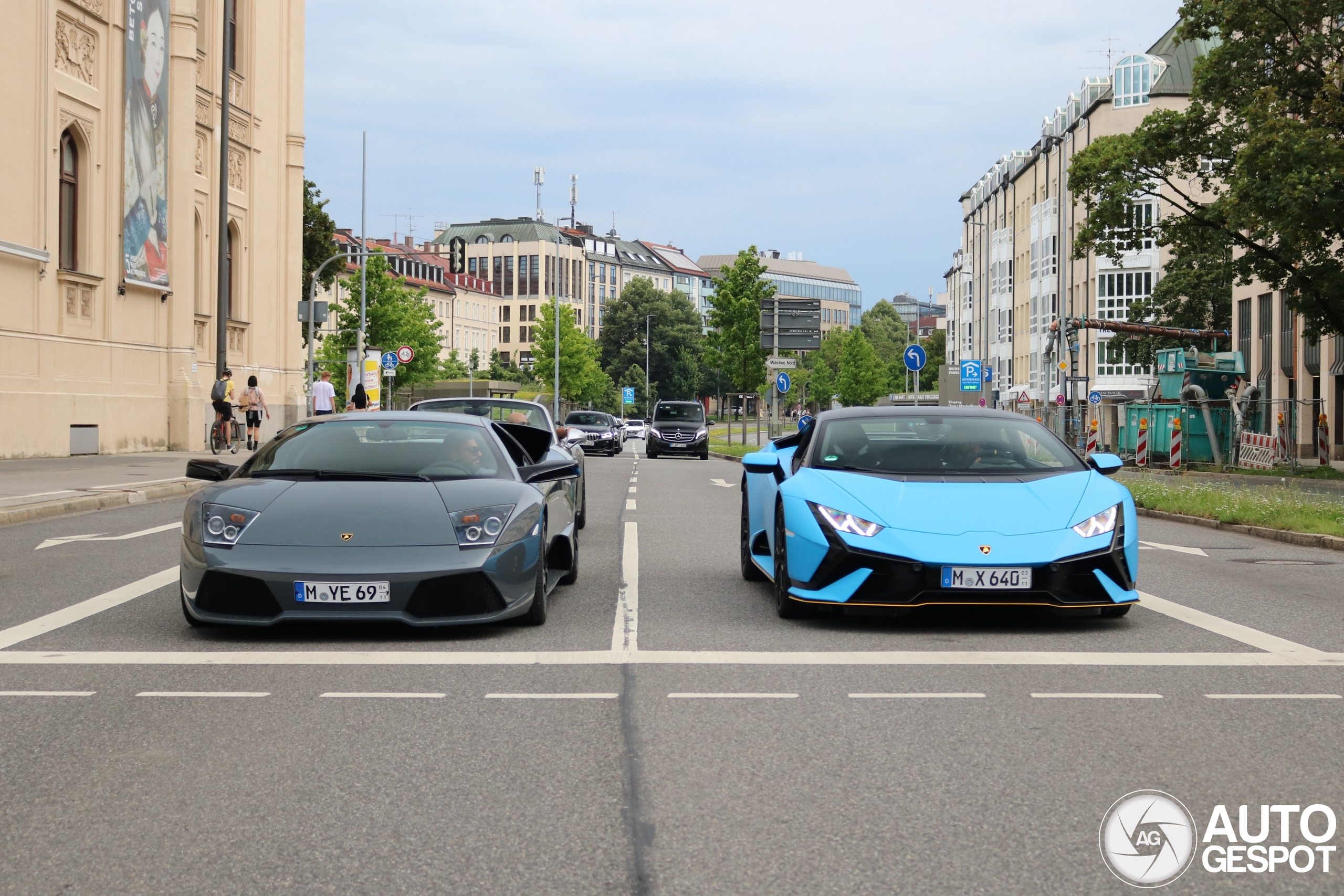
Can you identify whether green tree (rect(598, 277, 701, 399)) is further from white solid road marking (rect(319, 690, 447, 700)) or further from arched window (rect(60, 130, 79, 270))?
white solid road marking (rect(319, 690, 447, 700))

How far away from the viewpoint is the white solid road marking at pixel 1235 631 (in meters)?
7.66

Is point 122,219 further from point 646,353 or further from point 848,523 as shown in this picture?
point 646,353

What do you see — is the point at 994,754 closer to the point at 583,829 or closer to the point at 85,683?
the point at 583,829

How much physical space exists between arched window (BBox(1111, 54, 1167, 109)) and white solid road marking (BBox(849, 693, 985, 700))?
80.6 metres

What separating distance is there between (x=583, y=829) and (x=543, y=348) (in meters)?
109

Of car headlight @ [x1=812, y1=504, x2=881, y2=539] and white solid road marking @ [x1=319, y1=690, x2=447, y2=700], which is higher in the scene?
car headlight @ [x1=812, y1=504, x2=881, y2=539]

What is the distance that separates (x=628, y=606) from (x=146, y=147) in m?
27.4

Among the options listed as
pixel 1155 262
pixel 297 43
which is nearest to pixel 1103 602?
pixel 297 43

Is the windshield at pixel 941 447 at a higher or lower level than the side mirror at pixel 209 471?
higher

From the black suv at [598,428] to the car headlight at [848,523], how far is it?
3869 centimetres

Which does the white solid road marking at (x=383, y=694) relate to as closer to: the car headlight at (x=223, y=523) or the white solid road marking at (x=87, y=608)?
the car headlight at (x=223, y=523)

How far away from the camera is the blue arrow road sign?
2064 inches

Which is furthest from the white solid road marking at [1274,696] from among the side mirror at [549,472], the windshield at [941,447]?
the side mirror at [549,472]

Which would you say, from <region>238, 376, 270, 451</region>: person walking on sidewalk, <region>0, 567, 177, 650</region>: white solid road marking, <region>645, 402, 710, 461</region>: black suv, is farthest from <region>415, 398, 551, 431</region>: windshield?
<region>645, 402, 710, 461</region>: black suv
